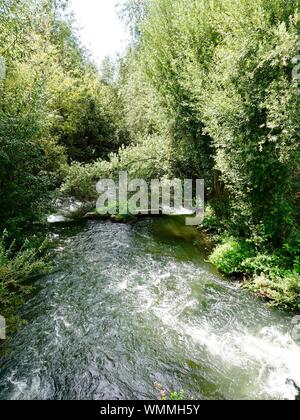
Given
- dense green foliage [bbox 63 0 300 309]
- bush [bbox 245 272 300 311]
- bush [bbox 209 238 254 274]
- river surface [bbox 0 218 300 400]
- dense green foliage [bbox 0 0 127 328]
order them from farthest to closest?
bush [bbox 209 238 254 274] < dense green foliage [bbox 63 0 300 309] < bush [bbox 245 272 300 311] < dense green foliage [bbox 0 0 127 328] < river surface [bbox 0 218 300 400]

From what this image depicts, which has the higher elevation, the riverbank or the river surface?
the riverbank

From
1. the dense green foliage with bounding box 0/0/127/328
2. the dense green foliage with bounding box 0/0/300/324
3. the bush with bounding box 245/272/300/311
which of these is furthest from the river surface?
the dense green foliage with bounding box 0/0/300/324

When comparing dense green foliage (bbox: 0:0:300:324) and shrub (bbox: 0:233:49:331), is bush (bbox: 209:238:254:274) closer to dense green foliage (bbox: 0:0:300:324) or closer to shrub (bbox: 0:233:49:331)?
dense green foliage (bbox: 0:0:300:324)

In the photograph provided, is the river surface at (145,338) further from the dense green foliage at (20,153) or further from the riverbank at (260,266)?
the dense green foliage at (20,153)

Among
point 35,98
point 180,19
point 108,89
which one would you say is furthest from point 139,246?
point 108,89

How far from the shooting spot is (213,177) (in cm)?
1365

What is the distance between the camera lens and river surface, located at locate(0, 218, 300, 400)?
5.48 metres

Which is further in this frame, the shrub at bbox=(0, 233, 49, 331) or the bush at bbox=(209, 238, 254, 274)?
the bush at bbox=(209, 238, 254, 274)

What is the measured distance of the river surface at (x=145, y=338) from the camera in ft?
18.0

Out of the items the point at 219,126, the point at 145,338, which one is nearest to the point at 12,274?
the point at 145,338

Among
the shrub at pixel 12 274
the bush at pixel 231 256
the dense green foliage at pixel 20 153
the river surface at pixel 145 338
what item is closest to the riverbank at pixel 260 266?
the bush at pixel 231 256

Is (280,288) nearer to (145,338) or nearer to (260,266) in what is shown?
(260,266)

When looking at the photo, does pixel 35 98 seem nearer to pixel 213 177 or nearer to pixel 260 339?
pixel 213 177

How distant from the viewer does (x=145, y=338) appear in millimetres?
6727
